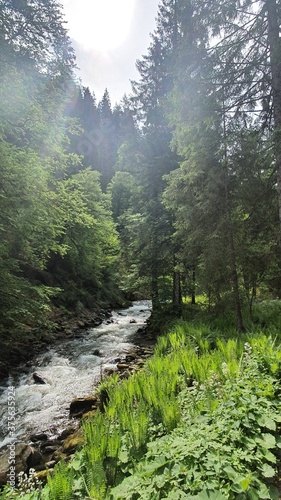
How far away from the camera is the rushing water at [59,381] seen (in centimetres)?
550

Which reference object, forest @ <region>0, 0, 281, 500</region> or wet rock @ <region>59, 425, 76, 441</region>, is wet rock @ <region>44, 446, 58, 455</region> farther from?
forest @ <region>0, 0, 281, 500</region>

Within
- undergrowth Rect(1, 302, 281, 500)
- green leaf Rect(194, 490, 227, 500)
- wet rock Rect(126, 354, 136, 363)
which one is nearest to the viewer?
green leaf Rect(194, 490, 227, 500)

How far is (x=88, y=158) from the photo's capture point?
51.5m

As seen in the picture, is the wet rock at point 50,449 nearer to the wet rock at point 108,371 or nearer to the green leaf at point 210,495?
the wet rock at point 108,371

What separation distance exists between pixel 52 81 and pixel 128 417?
8721 mm

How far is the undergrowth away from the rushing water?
2.70m

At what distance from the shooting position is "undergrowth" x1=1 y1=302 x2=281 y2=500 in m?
1.91

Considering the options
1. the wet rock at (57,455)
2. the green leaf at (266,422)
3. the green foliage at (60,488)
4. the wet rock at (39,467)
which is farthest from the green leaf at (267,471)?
the wet rock at (39,467)

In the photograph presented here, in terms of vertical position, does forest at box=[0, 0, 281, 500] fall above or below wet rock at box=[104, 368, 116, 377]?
above

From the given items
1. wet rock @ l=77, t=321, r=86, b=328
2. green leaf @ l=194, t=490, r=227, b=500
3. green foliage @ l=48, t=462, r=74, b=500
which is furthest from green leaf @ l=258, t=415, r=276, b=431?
wet rock @ l=77, t=321, r=86, b=328

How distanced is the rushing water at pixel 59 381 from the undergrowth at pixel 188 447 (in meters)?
2.70

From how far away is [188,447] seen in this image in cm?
218

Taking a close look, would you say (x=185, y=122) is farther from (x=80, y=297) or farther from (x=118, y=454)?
(x=80, y=297)

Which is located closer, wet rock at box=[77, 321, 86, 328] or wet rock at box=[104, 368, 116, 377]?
wet rock at box=[104, 368, 116, 377]
